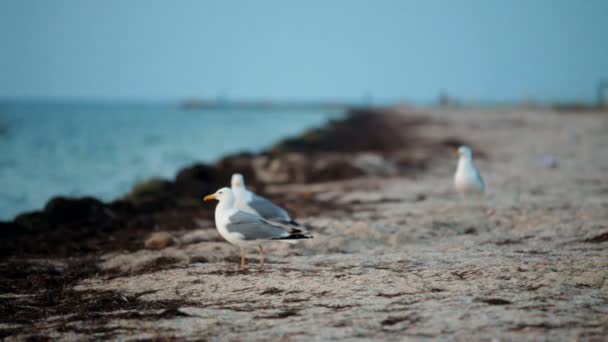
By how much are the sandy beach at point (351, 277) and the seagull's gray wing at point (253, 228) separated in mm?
346

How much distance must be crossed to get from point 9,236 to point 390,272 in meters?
6.08

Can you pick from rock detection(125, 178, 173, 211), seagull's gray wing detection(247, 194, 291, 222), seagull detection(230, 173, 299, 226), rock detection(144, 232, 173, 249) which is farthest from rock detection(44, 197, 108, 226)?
seagull's gray wing detection(247, 194, 291, 222)

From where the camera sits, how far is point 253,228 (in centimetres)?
614

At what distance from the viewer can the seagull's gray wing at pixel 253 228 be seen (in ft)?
20.0

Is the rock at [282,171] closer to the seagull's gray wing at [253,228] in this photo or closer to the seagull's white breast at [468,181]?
the seagull's white breast at [468,181]

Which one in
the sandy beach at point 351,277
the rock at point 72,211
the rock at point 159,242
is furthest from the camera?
the rock at point 72,211

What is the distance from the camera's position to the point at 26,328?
4.51m

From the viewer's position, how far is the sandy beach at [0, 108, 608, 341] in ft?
13.9

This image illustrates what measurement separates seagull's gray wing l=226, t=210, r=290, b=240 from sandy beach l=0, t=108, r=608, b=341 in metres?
0.35

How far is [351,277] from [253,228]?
123cm

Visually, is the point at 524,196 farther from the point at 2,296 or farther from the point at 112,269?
the point at 2,296

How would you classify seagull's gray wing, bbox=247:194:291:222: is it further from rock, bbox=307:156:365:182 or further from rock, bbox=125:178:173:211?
rock, bbox=307:156:365:182

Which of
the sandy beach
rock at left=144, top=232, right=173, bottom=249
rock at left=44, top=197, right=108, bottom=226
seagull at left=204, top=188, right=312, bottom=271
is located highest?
rock at left=44, top=197, right=108, bottom=226

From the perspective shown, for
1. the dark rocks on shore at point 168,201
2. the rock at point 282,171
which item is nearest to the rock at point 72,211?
the dark rocks on shore at point 168,201
